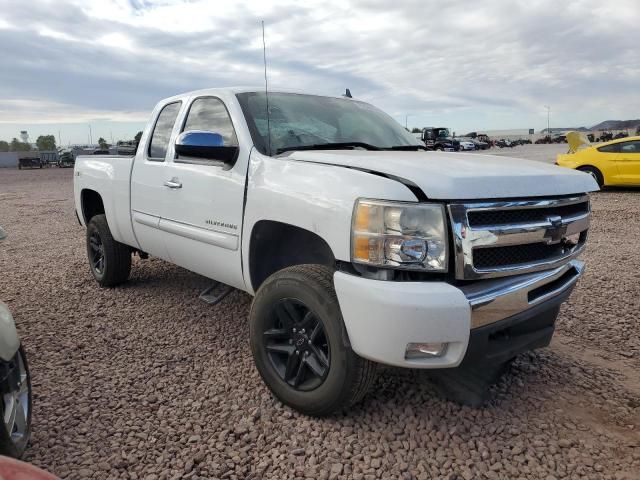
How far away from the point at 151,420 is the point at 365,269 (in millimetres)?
1500

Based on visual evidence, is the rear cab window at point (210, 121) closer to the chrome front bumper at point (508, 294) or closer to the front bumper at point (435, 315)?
the front bumper at point (435, 315)

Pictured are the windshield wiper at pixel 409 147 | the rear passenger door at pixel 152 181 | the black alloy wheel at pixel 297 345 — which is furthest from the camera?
the rear passenger door at pixel 152 181

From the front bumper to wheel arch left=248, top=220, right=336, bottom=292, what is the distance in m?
0.73

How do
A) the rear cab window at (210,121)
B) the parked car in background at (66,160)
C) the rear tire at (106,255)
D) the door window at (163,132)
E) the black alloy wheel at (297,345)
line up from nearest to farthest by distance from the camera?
the black alloy wheel at (297,345) < the rear cab window at (210,121) < the door window at (163,132) < the rear tire at (106,255) < the parked car in background at (66,160)

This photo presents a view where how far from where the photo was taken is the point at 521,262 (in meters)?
2.56

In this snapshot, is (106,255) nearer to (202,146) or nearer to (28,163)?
(202,146)

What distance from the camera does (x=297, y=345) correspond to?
2789 mm

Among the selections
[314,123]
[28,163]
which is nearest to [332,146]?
[314,123]

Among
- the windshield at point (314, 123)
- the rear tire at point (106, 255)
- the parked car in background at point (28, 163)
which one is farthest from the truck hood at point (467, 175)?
the parked car in background at point (28, 163)

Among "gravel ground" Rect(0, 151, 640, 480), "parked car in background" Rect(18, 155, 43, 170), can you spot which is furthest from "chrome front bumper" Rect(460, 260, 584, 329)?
"parked car in background" Rect(18, 155, 43, 170)

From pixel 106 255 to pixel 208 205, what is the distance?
2195 mm

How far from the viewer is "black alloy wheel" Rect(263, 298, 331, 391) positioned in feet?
8.86

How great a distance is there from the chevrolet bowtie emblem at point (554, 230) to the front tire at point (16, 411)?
2595mm

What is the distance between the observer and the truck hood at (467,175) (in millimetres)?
2320
